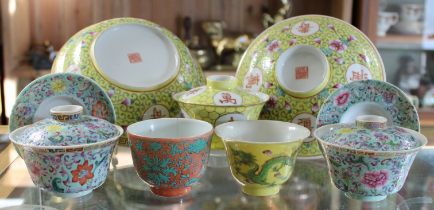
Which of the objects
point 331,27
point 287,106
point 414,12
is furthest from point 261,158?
point 414,12

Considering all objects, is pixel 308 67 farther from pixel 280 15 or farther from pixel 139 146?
pixel 280 15

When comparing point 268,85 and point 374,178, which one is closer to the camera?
point 374,178

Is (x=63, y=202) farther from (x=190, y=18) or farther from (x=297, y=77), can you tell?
(x=190, y=18)

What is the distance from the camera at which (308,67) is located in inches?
31.7

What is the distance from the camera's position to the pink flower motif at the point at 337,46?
0.80m

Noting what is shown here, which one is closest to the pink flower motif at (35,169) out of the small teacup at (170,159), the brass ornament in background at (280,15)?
the small teacup at (170,159)

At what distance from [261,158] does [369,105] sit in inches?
8.0

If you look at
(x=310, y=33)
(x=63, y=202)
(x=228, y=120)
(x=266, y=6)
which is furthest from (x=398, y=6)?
(x=63, y=202)

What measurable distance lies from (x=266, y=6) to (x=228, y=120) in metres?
1.79

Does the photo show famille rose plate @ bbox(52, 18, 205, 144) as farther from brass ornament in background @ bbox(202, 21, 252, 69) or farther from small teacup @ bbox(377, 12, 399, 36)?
small teacup @ bbox(377, 12, 399, 36)

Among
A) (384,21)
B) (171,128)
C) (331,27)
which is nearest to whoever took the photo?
(171,128)

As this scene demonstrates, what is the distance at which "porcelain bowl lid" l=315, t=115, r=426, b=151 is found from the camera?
0.62m

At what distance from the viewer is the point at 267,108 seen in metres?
0.81

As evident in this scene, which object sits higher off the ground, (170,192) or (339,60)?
(339,60)
